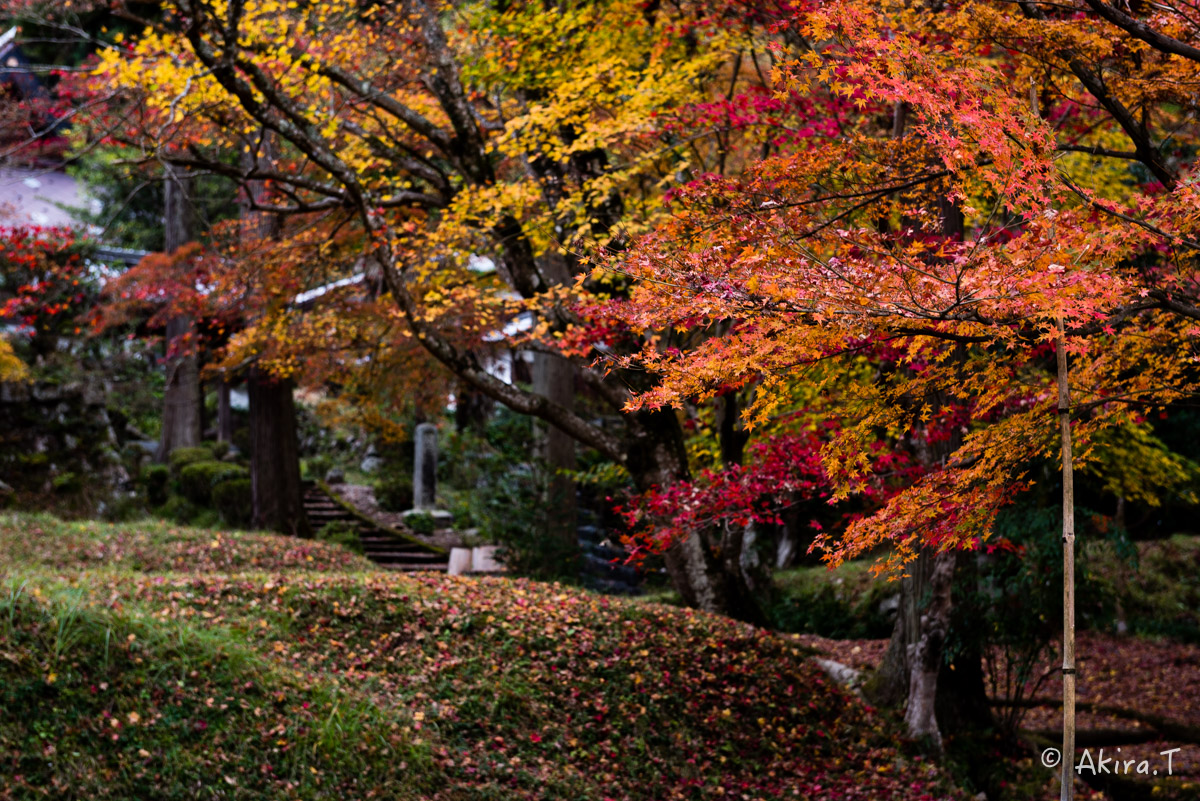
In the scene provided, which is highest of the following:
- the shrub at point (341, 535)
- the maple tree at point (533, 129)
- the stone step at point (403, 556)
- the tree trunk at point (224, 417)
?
the maple tree at point (533, 129)

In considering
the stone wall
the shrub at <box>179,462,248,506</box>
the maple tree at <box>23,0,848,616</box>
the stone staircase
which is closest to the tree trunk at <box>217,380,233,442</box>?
the stone wall

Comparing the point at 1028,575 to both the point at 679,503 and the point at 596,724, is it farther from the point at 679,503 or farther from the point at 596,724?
the point at 596,724

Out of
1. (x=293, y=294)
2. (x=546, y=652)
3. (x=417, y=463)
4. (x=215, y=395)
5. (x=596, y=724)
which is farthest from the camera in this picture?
(x=215, y=395)

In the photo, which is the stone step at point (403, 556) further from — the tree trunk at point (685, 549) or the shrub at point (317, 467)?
the tree trunk at point (685, 549)

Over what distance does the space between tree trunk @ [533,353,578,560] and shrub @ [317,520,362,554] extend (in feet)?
11.0

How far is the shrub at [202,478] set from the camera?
53.0ft

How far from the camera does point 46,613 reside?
6.17m

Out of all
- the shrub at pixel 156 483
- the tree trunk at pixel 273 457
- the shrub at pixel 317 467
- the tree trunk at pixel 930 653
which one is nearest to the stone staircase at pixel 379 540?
the tree trunk at pixel 273 457

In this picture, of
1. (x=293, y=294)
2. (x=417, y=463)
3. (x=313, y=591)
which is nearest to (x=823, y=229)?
(x=313, y=591)

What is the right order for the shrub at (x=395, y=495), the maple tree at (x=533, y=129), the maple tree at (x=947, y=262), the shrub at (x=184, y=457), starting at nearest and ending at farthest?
the maple tree at (x=947, y=262) < the maple tree at (x=533, y=129) < the shrub at (x=184, y=457) < the shrub at (x=395, y=495)

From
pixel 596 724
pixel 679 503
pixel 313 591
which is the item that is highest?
pixel 679 503

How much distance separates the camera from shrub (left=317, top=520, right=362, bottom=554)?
15039mm

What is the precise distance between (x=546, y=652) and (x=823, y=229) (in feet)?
14.7

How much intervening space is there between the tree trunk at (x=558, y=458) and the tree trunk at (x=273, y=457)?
4.05 m
